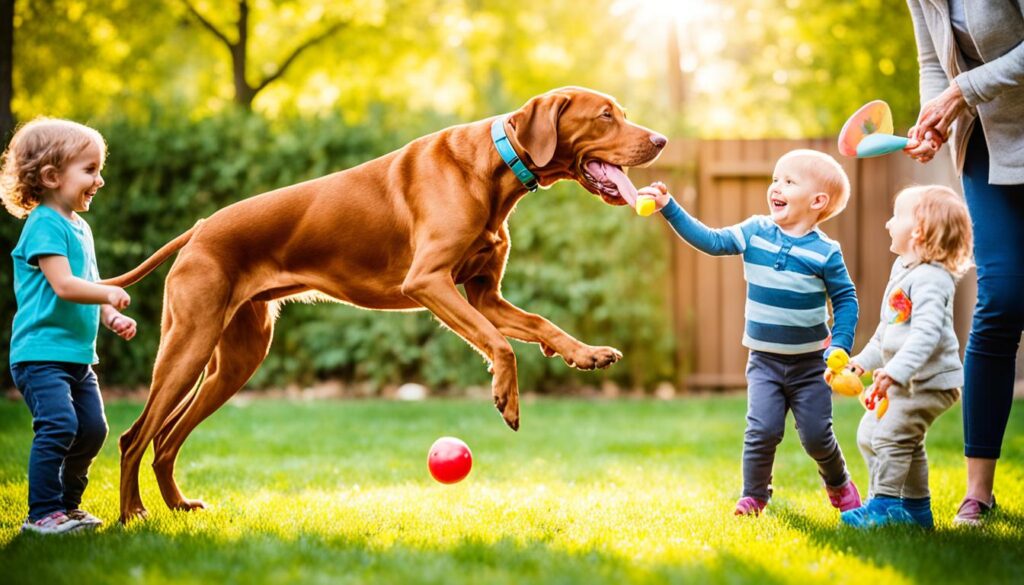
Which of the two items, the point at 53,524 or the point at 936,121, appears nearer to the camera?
the point at 53,524

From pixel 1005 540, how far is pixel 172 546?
3.10 meters

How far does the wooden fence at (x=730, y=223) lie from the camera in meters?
10.5

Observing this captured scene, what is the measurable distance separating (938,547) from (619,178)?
2.05 metres

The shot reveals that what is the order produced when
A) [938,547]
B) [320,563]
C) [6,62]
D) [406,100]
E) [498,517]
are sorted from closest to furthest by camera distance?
1. [320,563]
2. [938,547]
3. [498,517]
4. [6,62]
5. [406,100]

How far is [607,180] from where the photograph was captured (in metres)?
4.59

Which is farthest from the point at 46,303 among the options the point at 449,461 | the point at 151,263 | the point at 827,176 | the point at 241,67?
the point at 241,67

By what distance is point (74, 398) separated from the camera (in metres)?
4.19

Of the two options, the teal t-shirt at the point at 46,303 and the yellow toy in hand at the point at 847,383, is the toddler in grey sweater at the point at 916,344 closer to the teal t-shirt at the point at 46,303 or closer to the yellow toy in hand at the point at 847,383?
the yellow toy in hand at the point at 847,383

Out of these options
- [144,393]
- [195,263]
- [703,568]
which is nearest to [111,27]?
[144,393]

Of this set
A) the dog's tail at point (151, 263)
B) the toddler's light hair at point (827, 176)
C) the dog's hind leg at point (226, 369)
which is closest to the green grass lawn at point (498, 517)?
the dog's hind leg at point (226, 369)

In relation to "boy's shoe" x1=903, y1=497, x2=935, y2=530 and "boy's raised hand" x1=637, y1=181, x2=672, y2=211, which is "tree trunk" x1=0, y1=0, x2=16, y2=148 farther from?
"boy's shoe" x1=903, y1=497, x2=935, y2=530

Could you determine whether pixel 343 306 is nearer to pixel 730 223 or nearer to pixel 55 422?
pixel 730 223

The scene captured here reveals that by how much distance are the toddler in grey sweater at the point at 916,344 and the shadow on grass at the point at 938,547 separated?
0.62ft

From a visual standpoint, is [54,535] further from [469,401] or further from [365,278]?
[469,401]
